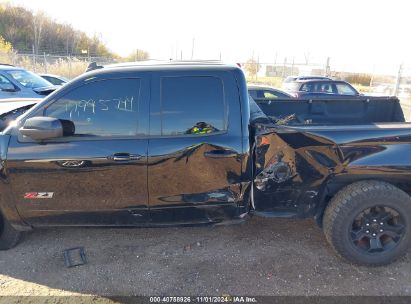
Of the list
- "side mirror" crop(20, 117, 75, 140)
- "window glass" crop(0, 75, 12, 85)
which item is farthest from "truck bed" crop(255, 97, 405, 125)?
"window glass" crop(0, 75, 12, 85)

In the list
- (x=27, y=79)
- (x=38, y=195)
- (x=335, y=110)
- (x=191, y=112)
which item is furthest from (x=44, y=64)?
(x=191, y=112)

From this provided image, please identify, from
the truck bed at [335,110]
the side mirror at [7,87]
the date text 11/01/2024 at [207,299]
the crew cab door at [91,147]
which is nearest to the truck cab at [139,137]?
the crew cab door at [91,147]

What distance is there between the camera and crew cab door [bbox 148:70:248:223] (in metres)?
2.68

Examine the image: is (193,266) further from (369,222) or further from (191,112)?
(369,222)

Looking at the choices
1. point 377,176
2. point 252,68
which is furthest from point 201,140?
point 252,68

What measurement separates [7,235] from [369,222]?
3.56 metres

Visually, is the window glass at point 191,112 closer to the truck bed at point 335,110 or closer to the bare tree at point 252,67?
the truck bed at point 335,110

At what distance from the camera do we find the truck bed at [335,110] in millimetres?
4102

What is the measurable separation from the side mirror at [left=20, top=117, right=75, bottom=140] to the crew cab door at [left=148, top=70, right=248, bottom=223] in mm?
778

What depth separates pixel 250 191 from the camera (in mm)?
2857

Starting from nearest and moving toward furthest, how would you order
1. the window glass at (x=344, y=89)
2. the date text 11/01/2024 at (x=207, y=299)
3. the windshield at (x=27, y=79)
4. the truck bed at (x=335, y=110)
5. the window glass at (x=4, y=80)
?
the date text 11/01/2024 at (x=207, y=299)
the truck bed at (x=335, y=110)
the window glass at (x=4, y=80)
the windshield at (x=27, y=79)
the window glass at (x=344, y=89)

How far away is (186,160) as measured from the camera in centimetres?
272

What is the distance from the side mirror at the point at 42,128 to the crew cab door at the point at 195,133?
778mm

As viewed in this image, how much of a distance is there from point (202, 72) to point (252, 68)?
27145 millimetres
